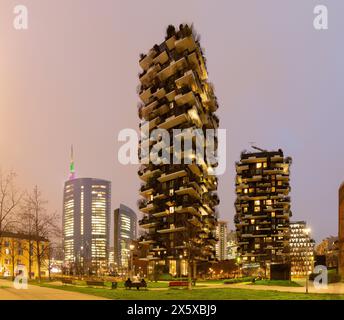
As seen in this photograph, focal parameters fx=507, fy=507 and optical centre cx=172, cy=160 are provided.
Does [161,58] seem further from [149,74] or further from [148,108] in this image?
[148,108]

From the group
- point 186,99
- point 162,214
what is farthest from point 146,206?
point 186,99

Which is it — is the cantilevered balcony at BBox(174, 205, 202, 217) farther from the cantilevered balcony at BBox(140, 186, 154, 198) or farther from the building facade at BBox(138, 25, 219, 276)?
the cantilevered balcony at BBox(140, 186, 154, 198)

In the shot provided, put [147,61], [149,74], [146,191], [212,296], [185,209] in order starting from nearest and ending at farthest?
1. [212,296]
2. [185,209]
3. [146,191]
4. [149,74]
5. [147,61]

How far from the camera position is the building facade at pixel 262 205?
15725cm

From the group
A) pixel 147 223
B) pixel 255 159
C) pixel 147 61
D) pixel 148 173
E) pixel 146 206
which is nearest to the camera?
pixel 147 223

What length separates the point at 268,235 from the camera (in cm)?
15825

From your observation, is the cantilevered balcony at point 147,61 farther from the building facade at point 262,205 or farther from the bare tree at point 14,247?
the building facade at point 262,205

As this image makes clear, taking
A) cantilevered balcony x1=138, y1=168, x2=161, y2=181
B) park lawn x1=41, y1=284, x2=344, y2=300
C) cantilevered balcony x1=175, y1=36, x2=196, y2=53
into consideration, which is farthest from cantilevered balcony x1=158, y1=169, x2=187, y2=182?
park lawn x1=41, y1=284, x2=344, y2=300

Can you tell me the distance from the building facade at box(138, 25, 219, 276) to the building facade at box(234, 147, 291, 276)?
143 feet

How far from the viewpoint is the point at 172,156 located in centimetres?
10606

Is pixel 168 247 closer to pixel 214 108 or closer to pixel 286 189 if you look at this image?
pixel 214 108

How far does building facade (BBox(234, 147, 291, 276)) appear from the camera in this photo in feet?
516

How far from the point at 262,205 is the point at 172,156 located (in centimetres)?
6486

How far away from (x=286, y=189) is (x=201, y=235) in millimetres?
57375
